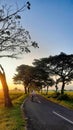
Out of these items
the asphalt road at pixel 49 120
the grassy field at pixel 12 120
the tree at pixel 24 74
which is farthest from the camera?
the tree at pixel 24 74

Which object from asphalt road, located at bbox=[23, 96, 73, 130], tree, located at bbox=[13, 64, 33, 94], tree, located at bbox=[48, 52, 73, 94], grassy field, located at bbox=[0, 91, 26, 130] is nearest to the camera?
asphalt road, located at bbox=[23, 96, 73, 130]

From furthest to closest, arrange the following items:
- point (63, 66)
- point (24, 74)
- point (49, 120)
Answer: point (24, 74), point (63, 66), point (49, 120)

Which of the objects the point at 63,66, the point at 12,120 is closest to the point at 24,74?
the point at 63,66

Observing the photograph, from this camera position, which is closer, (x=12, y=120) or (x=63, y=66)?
(x=12, y=120)

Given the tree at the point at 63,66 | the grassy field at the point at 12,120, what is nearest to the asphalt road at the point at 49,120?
the grassy field at the point at 12,120

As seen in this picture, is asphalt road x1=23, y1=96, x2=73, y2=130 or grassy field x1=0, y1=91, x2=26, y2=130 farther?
grassy field x1=0, y1=91, x2=26, y2=130

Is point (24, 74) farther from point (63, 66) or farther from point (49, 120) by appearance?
point (49, 120)

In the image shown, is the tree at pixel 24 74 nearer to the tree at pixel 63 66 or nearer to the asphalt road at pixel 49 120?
the tree at pixel 63 66

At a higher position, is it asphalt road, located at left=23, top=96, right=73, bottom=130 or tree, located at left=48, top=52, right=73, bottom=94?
tree, located at left=48, top=52, right=73, bottom=94

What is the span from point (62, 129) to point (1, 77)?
63.2 ft

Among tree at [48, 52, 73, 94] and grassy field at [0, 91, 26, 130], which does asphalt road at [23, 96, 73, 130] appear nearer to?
grassy field at [0, 91, 26, 130]

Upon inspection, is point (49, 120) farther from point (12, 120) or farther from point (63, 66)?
point (63, 66)

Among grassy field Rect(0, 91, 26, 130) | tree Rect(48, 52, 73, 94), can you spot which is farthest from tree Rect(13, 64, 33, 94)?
grassy field Rect(0, 91, 26, 130)

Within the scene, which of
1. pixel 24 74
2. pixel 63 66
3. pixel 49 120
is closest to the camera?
pixel 49 120
